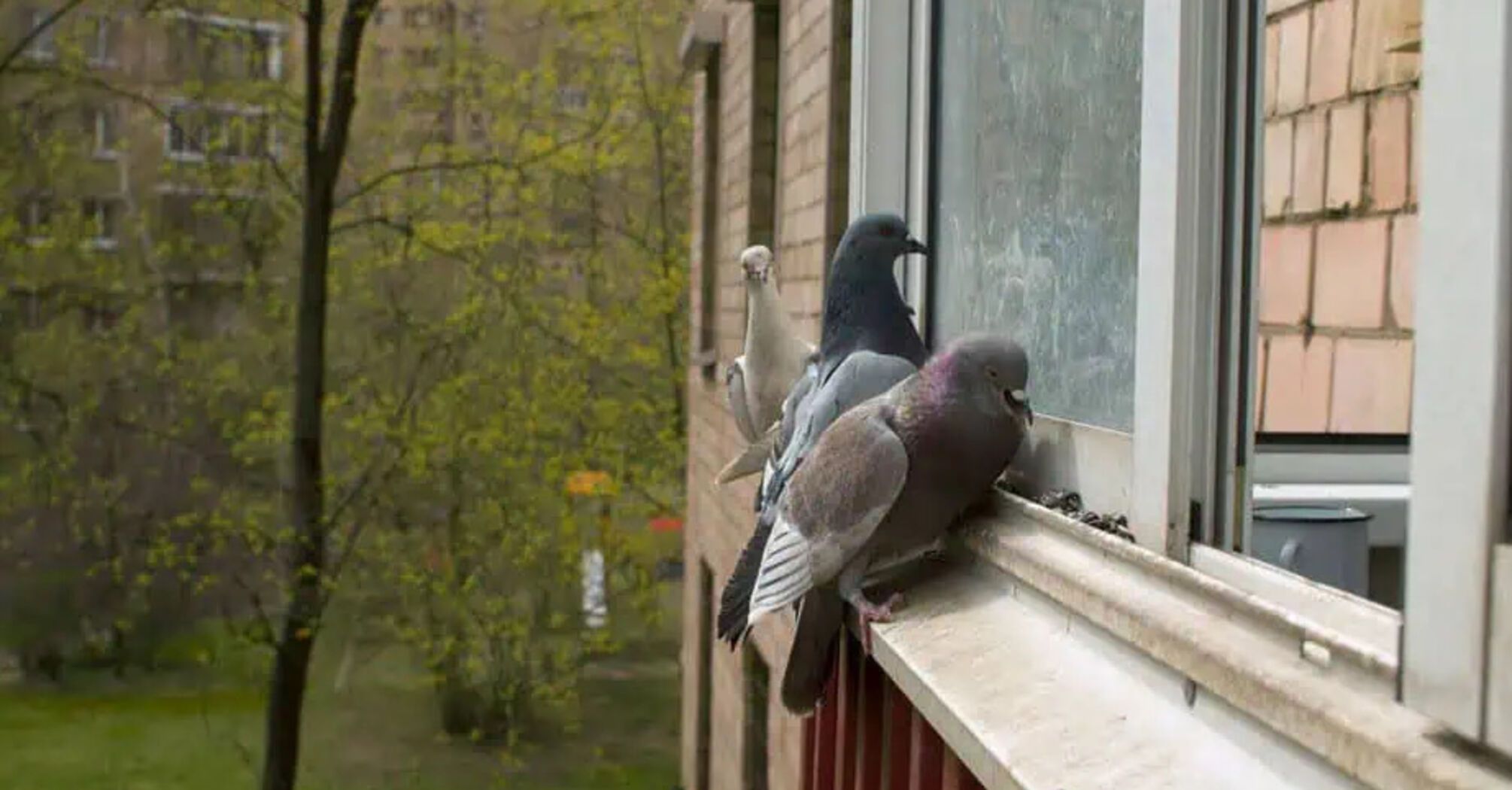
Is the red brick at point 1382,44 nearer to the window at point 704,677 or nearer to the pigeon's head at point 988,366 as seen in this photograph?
the pigeon's head at point 988,366

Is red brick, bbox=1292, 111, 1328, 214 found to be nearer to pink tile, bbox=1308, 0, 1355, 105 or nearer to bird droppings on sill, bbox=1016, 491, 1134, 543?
pink tile, bbox=1308, 0, 1355, 105

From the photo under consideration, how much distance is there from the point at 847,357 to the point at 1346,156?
111 centimetres

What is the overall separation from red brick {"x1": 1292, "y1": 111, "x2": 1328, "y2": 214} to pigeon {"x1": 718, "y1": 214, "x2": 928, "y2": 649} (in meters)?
0.90

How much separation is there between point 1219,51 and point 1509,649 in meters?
0.85

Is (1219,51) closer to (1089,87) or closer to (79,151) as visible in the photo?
(1089,87)

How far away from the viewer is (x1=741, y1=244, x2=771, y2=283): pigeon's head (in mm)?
2941

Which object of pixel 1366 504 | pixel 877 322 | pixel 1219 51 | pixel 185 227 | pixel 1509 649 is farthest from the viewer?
pixel 185 227

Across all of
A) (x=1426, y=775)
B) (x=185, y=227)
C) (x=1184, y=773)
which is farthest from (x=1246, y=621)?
(x=185, y=227)

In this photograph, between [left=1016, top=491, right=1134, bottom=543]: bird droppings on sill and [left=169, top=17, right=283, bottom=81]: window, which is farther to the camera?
[left=169, top=17, right=283, bottom=81]: window

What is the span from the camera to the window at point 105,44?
14743mm

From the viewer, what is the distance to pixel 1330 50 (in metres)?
3.02

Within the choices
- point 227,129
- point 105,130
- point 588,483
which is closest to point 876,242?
point 227,129

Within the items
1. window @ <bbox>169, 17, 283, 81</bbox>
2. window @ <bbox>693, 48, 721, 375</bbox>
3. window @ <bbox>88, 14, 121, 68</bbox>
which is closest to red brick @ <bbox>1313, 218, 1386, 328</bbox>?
window @ <bbox>693, 48, 721, 375</bbox>

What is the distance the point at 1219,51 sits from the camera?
1670 millimetres
